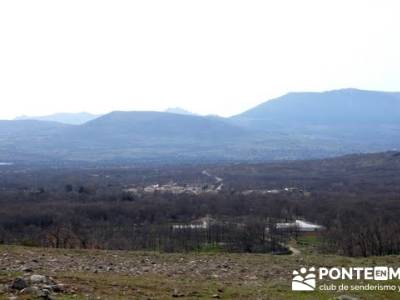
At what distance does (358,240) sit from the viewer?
1497 inches

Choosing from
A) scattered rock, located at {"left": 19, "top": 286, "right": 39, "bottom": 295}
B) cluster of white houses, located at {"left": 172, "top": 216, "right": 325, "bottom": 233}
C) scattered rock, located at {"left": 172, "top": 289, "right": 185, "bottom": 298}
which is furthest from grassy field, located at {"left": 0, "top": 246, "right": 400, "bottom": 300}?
cluster of white houses, located at {"left": 172, "top": 216, "right": 325, "bottom": 233}

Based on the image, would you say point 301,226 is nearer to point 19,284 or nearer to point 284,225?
point 284,225

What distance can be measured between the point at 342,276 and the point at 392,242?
2243cm

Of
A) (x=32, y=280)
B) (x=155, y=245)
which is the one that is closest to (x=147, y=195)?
(x=155, y=245)

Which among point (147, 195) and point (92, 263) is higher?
point (92, 263)

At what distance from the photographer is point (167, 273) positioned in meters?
14.9

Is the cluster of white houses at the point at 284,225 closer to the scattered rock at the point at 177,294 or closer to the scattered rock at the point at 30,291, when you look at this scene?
the scattered rock at the point at 177,294

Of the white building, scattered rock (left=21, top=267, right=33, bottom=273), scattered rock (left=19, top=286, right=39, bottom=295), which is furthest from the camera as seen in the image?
the white building

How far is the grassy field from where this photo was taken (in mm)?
12289

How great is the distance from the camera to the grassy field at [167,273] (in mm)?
12289

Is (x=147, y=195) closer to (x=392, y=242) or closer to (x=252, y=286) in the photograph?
(x=392, y=242)

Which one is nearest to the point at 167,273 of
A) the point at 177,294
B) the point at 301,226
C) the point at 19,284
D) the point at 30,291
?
the point at 177,294

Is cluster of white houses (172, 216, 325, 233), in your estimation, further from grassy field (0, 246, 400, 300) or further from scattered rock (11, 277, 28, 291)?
scattered rock (11, 277, 28, 291)

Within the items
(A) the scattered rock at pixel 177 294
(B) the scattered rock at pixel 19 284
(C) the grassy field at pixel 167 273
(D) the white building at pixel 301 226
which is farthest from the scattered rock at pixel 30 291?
(D) the white building at pixel 301 226
